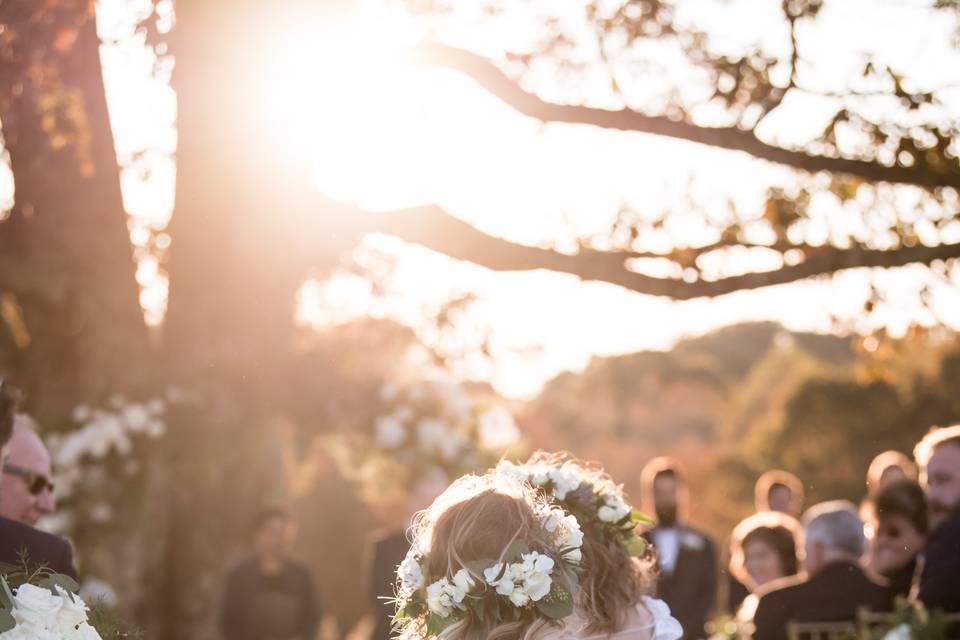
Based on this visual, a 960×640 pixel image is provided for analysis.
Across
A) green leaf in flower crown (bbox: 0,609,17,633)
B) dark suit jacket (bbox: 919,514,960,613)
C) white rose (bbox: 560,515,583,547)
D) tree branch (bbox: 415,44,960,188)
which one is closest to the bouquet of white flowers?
green leaf in flower crown (bbox: 0,609,17,633)

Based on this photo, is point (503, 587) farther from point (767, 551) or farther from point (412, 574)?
point (767, 551)

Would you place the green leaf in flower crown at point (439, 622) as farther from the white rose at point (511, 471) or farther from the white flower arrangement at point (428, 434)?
the white flower arrangement at point (428, 434)

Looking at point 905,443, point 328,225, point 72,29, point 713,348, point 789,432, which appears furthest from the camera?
point 713,348

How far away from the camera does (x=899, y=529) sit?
727 centimetres

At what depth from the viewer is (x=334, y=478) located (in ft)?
140

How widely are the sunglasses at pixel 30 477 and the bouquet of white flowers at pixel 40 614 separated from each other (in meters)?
1.70

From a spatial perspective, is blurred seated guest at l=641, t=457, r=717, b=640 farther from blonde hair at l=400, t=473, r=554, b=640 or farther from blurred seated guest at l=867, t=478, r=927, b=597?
blonde hair at l=400, t=473, r=554, b=640

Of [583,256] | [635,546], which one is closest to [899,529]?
[635,546]

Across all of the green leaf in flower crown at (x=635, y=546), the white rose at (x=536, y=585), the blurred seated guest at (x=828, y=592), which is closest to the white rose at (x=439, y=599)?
the white rose at (x=536, y=585)

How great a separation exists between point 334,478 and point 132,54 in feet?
111

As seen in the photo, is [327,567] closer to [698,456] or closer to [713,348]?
[698,456]

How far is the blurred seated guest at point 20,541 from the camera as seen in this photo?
4.70m

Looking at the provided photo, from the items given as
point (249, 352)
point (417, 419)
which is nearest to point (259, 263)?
point (249, 352)

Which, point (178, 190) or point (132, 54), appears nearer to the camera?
point (132, 54)
